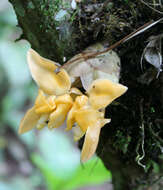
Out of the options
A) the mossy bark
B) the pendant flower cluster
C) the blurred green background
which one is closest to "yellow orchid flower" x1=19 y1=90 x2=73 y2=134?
the pendant flower cluster

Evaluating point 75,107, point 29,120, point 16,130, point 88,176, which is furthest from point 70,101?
point 16,130

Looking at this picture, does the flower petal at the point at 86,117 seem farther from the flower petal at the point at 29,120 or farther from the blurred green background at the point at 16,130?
the blurred green background at the point at 16,130

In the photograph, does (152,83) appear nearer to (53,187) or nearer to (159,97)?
(159,97)

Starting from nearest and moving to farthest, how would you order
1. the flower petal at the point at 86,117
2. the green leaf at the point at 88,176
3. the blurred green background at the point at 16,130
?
1. the flower petal at the point at 86,117
2. the green leaf at the point at 88,176
3. the blurred green background at the point at 16,130

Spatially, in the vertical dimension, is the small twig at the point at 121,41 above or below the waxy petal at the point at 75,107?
above

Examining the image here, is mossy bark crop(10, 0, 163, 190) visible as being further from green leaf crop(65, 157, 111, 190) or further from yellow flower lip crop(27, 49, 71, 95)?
green leaf crop(65, 157, 111, 190)

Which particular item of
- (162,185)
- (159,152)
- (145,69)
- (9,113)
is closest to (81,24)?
(145,69)

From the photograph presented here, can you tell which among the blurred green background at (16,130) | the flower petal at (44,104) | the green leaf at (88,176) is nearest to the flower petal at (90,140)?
the flower petal at (44,104)
